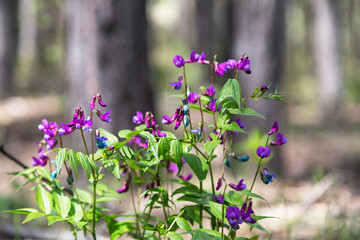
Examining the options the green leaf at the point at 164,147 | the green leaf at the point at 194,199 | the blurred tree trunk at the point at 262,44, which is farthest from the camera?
the blurred tree trunk at the point at 262,44

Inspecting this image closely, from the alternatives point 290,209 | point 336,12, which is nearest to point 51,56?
point 336,12

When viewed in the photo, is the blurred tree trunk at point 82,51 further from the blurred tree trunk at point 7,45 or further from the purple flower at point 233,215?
the blurred tree trunk at point 7,45

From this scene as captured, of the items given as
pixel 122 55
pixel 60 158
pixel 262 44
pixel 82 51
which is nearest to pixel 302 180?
pixel 262 44

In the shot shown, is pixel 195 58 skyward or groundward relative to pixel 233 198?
skyward

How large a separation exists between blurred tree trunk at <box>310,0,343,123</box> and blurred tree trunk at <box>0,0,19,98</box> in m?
10.7

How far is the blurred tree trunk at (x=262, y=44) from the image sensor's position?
5.53 m

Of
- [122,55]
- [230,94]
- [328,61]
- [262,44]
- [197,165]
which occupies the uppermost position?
[328,61]

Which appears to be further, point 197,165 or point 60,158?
point 197,165

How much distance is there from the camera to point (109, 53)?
433cm

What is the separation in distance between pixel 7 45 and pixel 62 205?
14208 mm

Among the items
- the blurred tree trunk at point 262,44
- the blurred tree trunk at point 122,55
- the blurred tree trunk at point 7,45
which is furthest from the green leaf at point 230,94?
the blurred tree trunk at point 7,45

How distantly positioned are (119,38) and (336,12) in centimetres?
1070

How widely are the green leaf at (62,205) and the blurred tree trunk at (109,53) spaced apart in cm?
273

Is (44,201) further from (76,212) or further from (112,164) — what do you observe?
(112,164)
